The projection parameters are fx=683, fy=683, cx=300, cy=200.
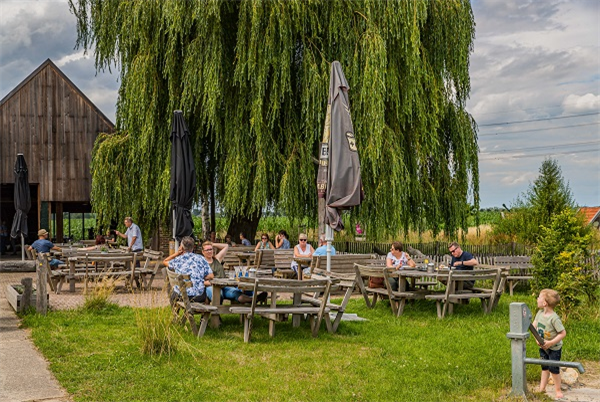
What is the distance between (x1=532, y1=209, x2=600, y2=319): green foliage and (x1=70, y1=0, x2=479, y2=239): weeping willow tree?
248 inches

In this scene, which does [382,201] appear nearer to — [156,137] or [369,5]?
[369,5]

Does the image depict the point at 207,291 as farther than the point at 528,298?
No

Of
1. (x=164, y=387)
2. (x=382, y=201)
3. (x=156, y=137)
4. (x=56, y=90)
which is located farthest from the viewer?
(x=56, y=90)

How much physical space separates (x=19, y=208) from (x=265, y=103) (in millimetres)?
7623

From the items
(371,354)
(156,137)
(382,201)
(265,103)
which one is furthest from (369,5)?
(371,354)

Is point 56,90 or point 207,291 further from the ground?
point 56,90

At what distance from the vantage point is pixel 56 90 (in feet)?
75.9

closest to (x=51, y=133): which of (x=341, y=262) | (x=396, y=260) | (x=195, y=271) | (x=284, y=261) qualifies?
(x=284, y=261)

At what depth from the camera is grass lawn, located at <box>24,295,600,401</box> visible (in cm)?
612

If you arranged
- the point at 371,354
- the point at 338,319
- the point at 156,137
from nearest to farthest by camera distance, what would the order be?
the point at 371,354
the point at 338,319
the point at 156,137

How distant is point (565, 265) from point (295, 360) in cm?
460

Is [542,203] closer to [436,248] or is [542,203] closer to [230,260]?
[436,248]

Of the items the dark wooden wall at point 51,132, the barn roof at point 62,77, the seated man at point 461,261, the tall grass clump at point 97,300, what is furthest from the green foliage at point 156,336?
the barn roof at point 62,77

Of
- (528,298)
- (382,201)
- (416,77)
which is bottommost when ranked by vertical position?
(528,298)
